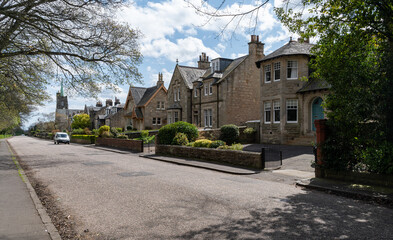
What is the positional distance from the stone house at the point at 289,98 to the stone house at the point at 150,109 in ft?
92.0

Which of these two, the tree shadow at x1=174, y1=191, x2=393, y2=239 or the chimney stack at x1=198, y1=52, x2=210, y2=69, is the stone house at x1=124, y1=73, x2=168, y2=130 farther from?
the tree shadow at x1=174, y1=191, x2=393, y2=239

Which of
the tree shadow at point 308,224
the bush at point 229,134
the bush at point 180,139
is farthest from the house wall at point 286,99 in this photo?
the tree shadow at point 308,224

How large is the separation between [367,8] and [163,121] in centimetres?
4422

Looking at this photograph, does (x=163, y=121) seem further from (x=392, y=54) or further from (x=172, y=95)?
(x=392, y=54)

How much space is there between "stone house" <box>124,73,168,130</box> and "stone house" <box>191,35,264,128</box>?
17.5m

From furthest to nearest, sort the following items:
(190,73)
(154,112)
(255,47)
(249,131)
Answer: (154,112) → (190,73) → (255,47) → (249,131)

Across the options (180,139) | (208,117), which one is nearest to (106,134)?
(208,117)

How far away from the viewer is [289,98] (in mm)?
24188

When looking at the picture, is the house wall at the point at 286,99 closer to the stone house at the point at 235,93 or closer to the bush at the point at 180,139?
the stone house at the point at 235,93

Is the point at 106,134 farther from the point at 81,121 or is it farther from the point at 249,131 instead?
the point at 81,121

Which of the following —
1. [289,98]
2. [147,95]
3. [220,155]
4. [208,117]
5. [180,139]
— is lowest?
[220,155]

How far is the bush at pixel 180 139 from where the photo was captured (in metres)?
20.8

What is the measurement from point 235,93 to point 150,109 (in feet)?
72.6

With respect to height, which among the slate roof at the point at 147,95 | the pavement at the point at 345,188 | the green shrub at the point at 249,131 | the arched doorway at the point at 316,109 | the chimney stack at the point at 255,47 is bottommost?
the pavement at the point at 345,188
